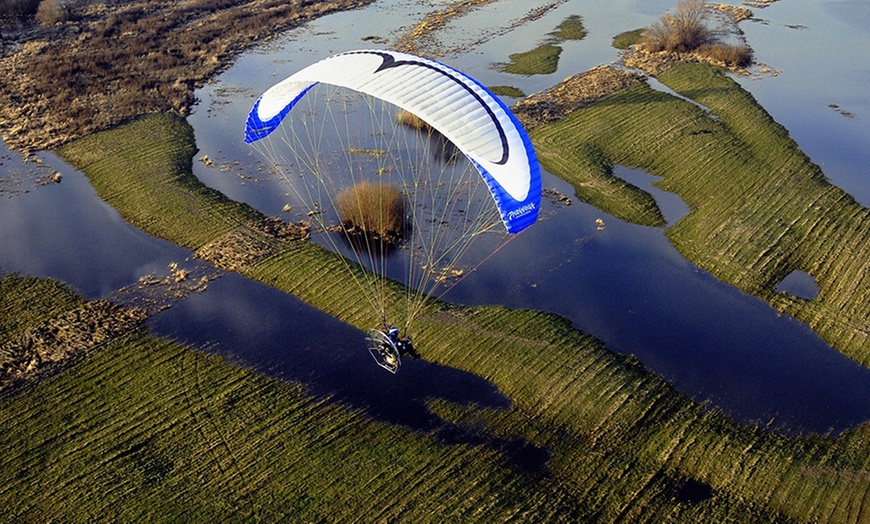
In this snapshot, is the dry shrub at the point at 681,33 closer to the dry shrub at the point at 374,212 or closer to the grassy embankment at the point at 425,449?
the dry shrub at the point at 374,212

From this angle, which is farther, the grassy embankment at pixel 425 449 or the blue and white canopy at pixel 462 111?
the blue and white canopy at pixel 462 111

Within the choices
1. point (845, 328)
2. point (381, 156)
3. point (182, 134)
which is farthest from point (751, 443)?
point (182, 134)

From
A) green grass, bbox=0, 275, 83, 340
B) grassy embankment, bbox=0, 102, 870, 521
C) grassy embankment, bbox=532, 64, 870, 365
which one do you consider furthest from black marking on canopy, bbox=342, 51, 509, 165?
green grass, bbox=0, 275, 83, 340

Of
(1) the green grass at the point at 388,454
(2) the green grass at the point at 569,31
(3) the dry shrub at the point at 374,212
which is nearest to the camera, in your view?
(1) the green grass at the point at 388,454

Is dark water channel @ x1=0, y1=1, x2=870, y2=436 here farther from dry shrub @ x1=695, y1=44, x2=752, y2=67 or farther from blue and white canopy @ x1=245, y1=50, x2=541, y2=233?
dry shrub @ x1=695, y1=44, x2=752, y2=67

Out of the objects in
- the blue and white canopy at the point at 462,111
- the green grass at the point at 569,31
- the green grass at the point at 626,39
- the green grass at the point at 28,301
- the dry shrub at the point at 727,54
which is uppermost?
the blue and white canopy at the point at 462,111

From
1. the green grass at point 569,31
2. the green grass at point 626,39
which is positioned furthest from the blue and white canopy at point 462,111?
the green grass at point 626,39
